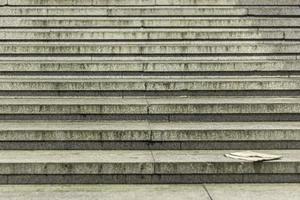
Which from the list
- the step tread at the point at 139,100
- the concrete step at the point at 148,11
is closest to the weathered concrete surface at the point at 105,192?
the step tread at the point at 139,100

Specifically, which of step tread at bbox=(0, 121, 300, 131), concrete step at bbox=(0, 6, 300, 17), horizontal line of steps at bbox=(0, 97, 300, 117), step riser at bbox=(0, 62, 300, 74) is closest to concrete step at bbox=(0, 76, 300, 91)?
step riser at bbox=(0, 62, 300, 74)

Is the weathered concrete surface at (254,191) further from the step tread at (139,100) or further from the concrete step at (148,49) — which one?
the concrete step at (148,49)

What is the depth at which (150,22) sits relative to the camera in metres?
9.74

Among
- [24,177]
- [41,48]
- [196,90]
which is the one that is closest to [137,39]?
[41,48]

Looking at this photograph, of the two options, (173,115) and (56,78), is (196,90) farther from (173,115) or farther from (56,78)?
(56,78)

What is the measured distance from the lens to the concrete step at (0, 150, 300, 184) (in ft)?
18.2

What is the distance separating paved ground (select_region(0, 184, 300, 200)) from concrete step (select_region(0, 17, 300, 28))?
15.4 ft

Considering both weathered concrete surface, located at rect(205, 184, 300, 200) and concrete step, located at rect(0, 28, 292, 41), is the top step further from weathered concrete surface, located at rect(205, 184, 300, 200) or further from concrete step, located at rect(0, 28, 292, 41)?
weathered concrete surface, located at rect(205, 184, 300, 200)

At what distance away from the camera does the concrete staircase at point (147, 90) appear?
18.4 ft

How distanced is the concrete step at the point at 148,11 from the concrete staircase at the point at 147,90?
2 cm

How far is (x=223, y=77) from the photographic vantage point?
8.10 metres

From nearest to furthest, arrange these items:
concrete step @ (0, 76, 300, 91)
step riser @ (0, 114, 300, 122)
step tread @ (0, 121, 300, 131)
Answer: step tread @ (0, 121, 300, 131) → step riser @ (0, 114, 300, 122) → concrete step @ (0, 76, 300, 91)

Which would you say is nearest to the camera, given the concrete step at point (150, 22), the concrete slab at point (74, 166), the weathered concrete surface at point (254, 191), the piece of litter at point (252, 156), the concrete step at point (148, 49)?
the weathered concrete surface at point (254, 191)

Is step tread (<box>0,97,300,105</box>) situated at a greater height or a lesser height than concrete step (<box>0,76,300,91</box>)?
lesser
